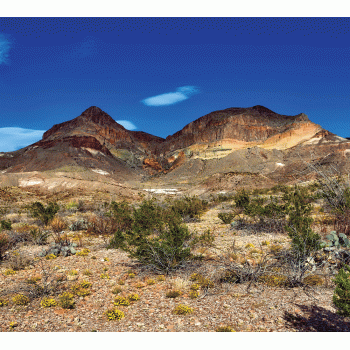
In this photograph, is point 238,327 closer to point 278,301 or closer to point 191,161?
point 278,301

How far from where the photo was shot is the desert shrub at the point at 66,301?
504 cm

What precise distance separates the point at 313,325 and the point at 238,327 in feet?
3.85

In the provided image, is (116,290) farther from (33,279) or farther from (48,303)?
(33,279)

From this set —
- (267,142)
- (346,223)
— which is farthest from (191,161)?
(346,223)

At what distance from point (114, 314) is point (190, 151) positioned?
369ft

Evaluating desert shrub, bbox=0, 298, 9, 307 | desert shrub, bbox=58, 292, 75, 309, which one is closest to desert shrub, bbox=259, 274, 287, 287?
desert shrub, bbox=58, 292, 75, 309

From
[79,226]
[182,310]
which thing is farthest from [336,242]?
[79,226]

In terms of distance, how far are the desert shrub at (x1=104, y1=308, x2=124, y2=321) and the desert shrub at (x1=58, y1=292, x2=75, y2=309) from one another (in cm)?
83

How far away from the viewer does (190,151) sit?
115938 mm

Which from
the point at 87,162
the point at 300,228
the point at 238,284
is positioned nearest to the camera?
the point at 238,284

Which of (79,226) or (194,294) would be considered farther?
(79,226)

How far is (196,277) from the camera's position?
20.9 ft

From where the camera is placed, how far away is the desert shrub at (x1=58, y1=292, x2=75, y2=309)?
5039 mm

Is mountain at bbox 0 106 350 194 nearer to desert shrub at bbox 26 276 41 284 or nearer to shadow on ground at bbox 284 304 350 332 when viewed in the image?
desert shrub at bbox 26 276 41 284
